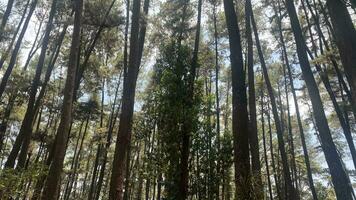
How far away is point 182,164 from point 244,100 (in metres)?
Answer: 4.11

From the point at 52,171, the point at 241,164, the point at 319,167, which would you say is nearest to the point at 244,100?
the point at 241,164

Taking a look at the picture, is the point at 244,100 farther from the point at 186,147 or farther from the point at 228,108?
the point at 228,108

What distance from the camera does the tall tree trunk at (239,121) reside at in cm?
706

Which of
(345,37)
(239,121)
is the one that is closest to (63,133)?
(239,121)

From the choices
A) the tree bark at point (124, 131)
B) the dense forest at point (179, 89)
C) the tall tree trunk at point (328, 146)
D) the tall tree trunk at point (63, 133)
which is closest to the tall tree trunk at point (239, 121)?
the dense forest at point (179, 89)

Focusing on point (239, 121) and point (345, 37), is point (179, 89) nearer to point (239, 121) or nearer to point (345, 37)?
point (239, 121)

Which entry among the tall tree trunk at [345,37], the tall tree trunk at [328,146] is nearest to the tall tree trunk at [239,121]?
the tall tree trunk at [328,146]

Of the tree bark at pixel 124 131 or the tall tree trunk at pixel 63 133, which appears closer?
the tall tree trunk at pixel 63 133

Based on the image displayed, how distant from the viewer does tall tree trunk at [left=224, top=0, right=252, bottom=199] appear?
23.2 feet

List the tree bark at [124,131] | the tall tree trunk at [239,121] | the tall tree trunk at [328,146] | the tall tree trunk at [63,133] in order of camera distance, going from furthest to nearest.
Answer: the tall tree trunk at [328,146] < the tree bark at [124,131] < the tall tree trunk at [239,121] < the tall tree trunk at [63,133]

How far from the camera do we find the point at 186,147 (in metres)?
11.4

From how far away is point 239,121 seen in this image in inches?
306

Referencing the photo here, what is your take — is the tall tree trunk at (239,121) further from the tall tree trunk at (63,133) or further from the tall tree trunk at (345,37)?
the tall tree trunk at (63,133)

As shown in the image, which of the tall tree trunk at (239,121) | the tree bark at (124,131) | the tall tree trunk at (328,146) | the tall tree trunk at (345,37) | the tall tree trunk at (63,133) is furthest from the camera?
the tall tree trunk at (328,146)
